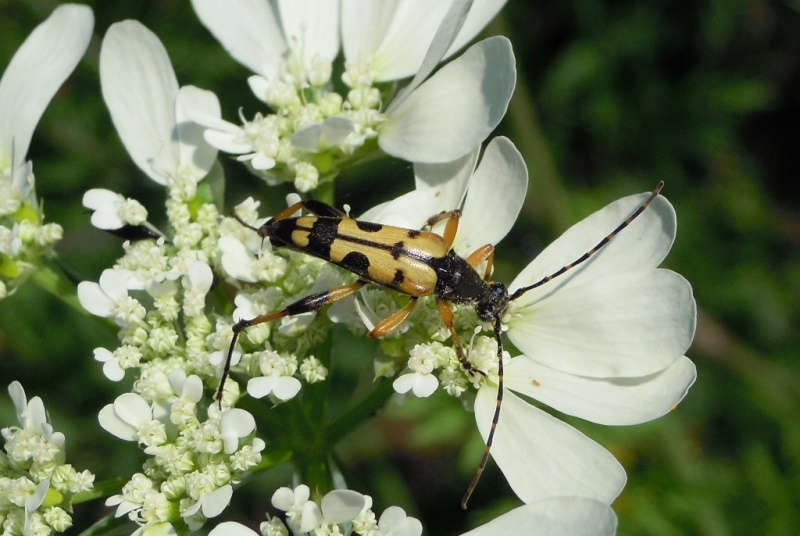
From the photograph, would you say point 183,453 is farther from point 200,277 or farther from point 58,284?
point 58,284

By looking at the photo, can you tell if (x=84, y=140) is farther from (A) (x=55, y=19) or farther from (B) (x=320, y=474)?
(B) (x=320, y=474)

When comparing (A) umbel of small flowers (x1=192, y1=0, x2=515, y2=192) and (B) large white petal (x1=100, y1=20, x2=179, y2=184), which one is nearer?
(A) umbel of small flowers (x1=192, y1=0, x2=515, y2=192)

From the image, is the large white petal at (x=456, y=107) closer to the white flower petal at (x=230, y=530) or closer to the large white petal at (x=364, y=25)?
the large white petal at (x=364, y=25)

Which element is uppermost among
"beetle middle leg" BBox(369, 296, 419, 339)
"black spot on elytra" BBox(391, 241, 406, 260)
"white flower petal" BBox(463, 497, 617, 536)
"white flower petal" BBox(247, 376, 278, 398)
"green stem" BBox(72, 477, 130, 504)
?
"black spot on elytra" BBox(391, 241, 406, 260)

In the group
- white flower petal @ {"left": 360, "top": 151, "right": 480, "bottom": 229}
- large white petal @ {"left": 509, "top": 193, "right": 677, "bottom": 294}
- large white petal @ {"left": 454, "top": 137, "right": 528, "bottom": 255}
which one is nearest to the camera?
large white petal @ {"left": 509, "top": 193, "right": 677, "bottom": 294}

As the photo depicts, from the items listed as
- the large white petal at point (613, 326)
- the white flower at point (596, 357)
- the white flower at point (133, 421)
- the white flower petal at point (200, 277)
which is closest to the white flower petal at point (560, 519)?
the white flower at point (596, 357)

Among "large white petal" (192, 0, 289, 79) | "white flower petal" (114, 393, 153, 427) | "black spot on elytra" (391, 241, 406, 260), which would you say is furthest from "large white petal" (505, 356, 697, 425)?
"large white petal" (192, 0, 289, 79)

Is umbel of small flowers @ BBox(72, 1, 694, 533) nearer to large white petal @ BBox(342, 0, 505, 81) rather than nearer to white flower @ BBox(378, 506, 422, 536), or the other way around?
large white petal @ BBox(342, 0, 505, 81)

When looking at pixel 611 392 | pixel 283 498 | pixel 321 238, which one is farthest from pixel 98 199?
pixel 611 392
